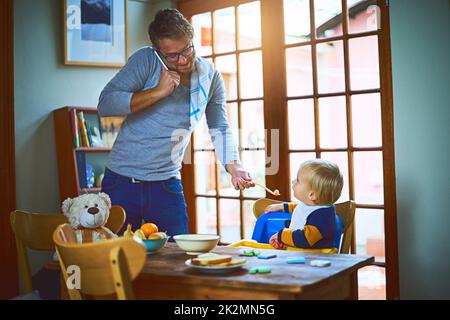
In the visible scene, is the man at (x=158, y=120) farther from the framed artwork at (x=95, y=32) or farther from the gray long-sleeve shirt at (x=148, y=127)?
the framed artwork at (x=95, y=32)

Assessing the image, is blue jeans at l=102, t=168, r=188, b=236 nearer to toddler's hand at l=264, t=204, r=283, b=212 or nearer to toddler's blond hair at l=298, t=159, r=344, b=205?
toddler's hand at l=264, t=204, r=283, b=212

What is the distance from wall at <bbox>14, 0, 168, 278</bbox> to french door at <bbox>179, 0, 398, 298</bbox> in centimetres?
95

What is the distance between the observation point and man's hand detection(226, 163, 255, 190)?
8.92ft

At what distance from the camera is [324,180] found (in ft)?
8.27

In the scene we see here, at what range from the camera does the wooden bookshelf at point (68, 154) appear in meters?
3.73

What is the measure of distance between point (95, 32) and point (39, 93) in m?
0.61

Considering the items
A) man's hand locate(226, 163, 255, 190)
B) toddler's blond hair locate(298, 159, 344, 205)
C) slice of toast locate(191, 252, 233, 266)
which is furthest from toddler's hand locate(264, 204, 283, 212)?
slice of toast locate(191, 252, 233, 266)

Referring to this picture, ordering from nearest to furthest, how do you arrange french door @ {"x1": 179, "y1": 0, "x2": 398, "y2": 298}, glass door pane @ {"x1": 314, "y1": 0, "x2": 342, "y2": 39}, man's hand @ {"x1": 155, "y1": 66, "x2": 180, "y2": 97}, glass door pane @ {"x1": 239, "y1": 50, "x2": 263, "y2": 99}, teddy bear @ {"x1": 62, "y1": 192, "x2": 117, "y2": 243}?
teddy bear @ {"x1": 62, "y1": 192, "x2": 117, "y2": 243} → man's hand @ {"x1": 155, "y1": 66, "x2": 180, "y2": 97} → french door @ {"x1": 179, "y1": 0, "x2": 398, "y2": 298} → glass door pane @ {"x1": 314, "y1": 0, "x2": 342, "y2": 39} → glass door pane @ {"x1": 239, "y1": 50, "x2": 263, "y2": 99}

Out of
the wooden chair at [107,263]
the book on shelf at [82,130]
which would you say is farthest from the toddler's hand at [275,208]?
the book on shelf at [82,130]

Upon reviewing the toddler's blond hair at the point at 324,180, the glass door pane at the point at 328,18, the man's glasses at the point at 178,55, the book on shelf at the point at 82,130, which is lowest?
the toddler's blond hair at the point at 324,180

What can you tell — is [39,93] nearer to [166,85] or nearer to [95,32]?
[95,32]

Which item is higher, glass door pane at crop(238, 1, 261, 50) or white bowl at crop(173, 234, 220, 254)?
glass door pane at crop(238, 1, 261, 50)

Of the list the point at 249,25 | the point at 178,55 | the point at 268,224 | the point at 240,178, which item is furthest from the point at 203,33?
the point at 268,224

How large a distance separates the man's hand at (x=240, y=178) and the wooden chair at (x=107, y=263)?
1141 mm
